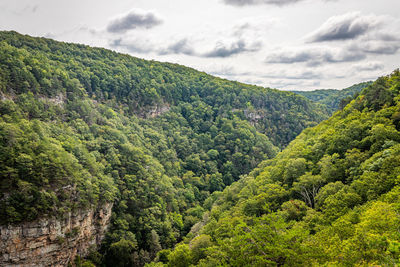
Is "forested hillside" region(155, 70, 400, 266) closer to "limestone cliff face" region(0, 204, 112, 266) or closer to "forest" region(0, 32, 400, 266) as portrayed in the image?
"forest" region(0, 32, 400, 266)

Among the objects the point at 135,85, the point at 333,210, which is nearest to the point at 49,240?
the point at 333,210

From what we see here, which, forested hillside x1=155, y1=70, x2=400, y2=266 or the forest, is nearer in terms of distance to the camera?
forested hillside x1=155, y1=70, x2=400, y2=266

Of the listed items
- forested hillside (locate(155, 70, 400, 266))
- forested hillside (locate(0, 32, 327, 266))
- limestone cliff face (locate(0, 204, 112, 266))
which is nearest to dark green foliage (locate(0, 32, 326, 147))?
forested hillside (locate(0, 32, 327, 266))

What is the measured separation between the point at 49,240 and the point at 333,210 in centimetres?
4603

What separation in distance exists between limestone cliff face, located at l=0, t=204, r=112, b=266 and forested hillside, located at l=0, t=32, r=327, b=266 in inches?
68.7

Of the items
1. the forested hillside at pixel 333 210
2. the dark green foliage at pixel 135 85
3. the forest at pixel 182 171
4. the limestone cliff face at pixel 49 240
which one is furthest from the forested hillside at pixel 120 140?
the forested hillside at pixel 333 210

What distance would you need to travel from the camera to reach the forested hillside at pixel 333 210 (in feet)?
62.5

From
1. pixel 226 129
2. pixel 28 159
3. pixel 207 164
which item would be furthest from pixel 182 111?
pixel 28 159

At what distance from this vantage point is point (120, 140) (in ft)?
264

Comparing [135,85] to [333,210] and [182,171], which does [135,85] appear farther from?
[333,210]

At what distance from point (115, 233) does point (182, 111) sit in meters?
95.1

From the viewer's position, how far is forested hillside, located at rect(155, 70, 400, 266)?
19.0 m

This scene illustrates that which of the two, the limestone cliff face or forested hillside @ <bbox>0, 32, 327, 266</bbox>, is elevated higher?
forested hillside @ <bbox>0, 32, 327, 266</bbox>

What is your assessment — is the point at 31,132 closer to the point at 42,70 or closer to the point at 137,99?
the point at 42,70
